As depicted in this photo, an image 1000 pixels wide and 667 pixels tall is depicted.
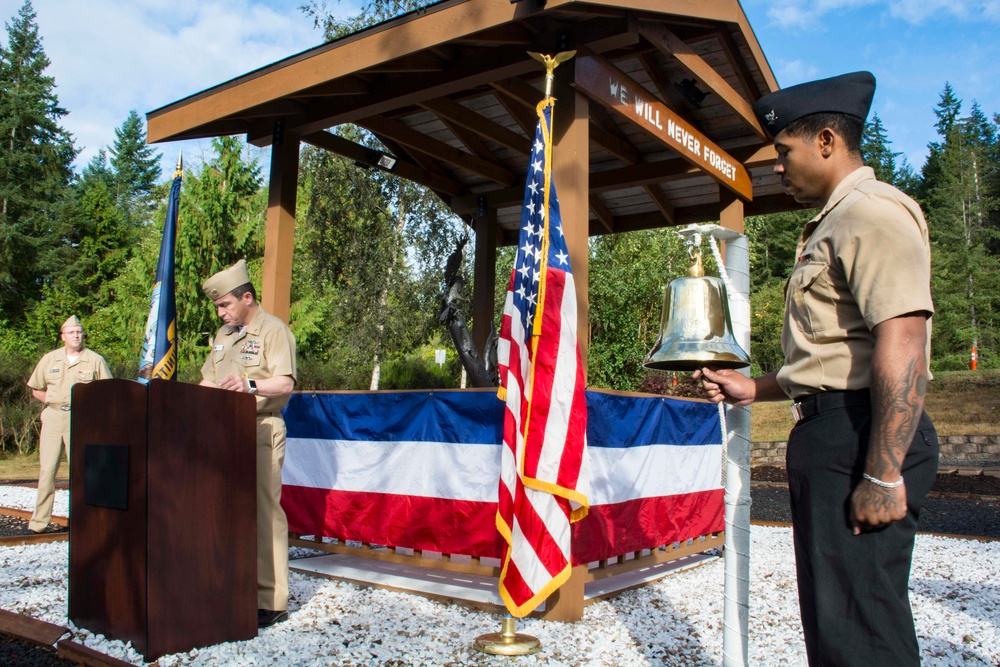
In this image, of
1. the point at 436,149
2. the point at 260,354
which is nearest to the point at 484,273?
the point at 436,149

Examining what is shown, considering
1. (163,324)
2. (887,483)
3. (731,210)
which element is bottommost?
(887,483)

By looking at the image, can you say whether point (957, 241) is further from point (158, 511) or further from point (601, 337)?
point (158, 511)

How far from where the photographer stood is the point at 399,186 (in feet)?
64.2

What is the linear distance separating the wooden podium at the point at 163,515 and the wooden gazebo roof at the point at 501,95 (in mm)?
2557

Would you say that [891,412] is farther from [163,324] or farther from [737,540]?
[163,324]

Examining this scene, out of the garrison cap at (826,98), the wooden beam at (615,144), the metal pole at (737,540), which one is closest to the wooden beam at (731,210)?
the wooden beam at (615,144)

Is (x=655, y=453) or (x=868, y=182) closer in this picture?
(x=868, y=182)

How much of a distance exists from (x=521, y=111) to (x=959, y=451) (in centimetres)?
1372

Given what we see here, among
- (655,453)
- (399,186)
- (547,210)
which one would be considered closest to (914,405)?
(547,210)

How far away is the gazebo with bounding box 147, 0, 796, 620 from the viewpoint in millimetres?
4723

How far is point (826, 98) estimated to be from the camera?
74.9 inches

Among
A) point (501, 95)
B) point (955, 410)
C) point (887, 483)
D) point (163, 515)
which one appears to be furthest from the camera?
point (955, 410)

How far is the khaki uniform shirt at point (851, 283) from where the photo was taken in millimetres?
1660

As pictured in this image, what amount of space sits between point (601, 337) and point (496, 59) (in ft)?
52.7
